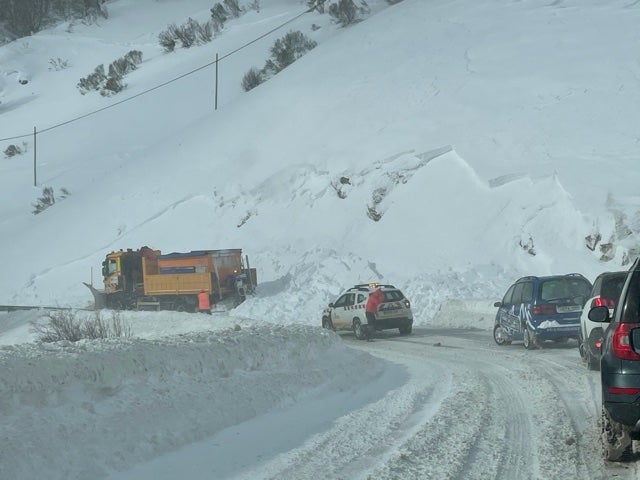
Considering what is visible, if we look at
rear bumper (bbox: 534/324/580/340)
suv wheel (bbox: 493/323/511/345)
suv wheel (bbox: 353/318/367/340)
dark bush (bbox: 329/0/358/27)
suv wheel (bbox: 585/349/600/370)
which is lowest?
suv wheel (bbox: 353/318/367/340)

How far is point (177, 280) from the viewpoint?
34906 millimetres

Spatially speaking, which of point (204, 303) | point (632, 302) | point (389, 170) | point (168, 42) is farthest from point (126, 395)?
point (168, 42)

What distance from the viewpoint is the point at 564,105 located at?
40938 millimetres

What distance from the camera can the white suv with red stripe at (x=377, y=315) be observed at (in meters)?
24.1

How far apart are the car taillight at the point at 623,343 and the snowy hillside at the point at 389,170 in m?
22.8

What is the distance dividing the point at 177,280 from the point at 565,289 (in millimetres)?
19935

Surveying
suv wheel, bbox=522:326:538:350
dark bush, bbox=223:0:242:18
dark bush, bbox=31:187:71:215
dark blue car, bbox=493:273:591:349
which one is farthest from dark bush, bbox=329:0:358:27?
suv wheel, bbox=522:326:538:350

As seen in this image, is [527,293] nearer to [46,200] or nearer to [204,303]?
[204,303]

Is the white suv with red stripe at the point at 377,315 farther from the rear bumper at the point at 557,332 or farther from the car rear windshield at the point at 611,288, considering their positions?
the car rear windshield at the point at 611,288

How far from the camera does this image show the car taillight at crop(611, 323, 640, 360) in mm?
6875

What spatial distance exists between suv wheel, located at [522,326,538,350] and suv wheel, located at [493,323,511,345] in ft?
4.05

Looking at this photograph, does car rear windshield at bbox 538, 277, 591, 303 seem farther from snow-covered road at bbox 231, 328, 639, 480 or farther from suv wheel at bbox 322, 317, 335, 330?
suv wheel at bbox 322, 317, 335, 330

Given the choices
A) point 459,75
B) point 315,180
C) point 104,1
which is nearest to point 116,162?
point 315,180

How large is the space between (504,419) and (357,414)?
1.72m
